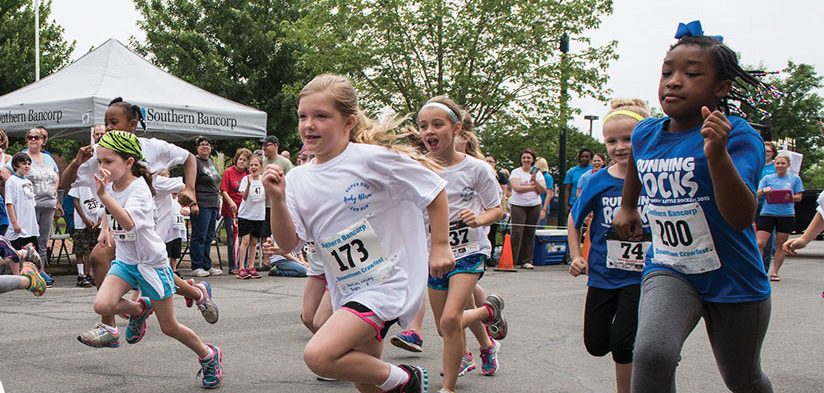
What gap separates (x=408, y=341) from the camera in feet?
20.4

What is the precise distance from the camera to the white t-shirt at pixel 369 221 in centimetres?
374

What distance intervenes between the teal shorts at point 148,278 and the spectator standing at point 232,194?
751 cm

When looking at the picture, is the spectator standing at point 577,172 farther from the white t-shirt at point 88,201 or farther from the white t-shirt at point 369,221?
the white t-shirt at point 369,221

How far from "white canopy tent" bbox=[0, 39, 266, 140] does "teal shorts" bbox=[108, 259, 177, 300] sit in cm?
670

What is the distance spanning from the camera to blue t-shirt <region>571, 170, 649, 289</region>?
177 inches

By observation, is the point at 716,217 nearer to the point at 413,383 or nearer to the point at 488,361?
the point at 413,383

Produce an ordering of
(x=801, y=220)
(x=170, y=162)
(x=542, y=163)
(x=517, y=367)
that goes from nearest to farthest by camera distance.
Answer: (x=517, y=367) → (x=170, y=162) → (x=542, y=163) → (x=801, y=220)

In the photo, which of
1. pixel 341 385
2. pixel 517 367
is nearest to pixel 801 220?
pixel 517 367

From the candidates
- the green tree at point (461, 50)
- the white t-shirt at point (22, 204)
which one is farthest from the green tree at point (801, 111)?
the white t-shirt at point (22, 204)

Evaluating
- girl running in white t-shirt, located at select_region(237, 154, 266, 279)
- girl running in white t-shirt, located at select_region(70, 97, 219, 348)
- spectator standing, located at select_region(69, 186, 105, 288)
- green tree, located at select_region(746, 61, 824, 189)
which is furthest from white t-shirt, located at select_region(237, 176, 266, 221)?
green tree, located at select_region(746, 61, 824, 189)

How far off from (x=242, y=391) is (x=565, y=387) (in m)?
2.05

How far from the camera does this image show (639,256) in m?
4.43

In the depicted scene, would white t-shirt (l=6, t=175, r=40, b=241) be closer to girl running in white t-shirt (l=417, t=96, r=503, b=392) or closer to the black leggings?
girl running in white t-shirt (l=417, t=96, r=503, b=392)

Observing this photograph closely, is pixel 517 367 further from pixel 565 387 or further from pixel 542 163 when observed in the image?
pixel 542 163
